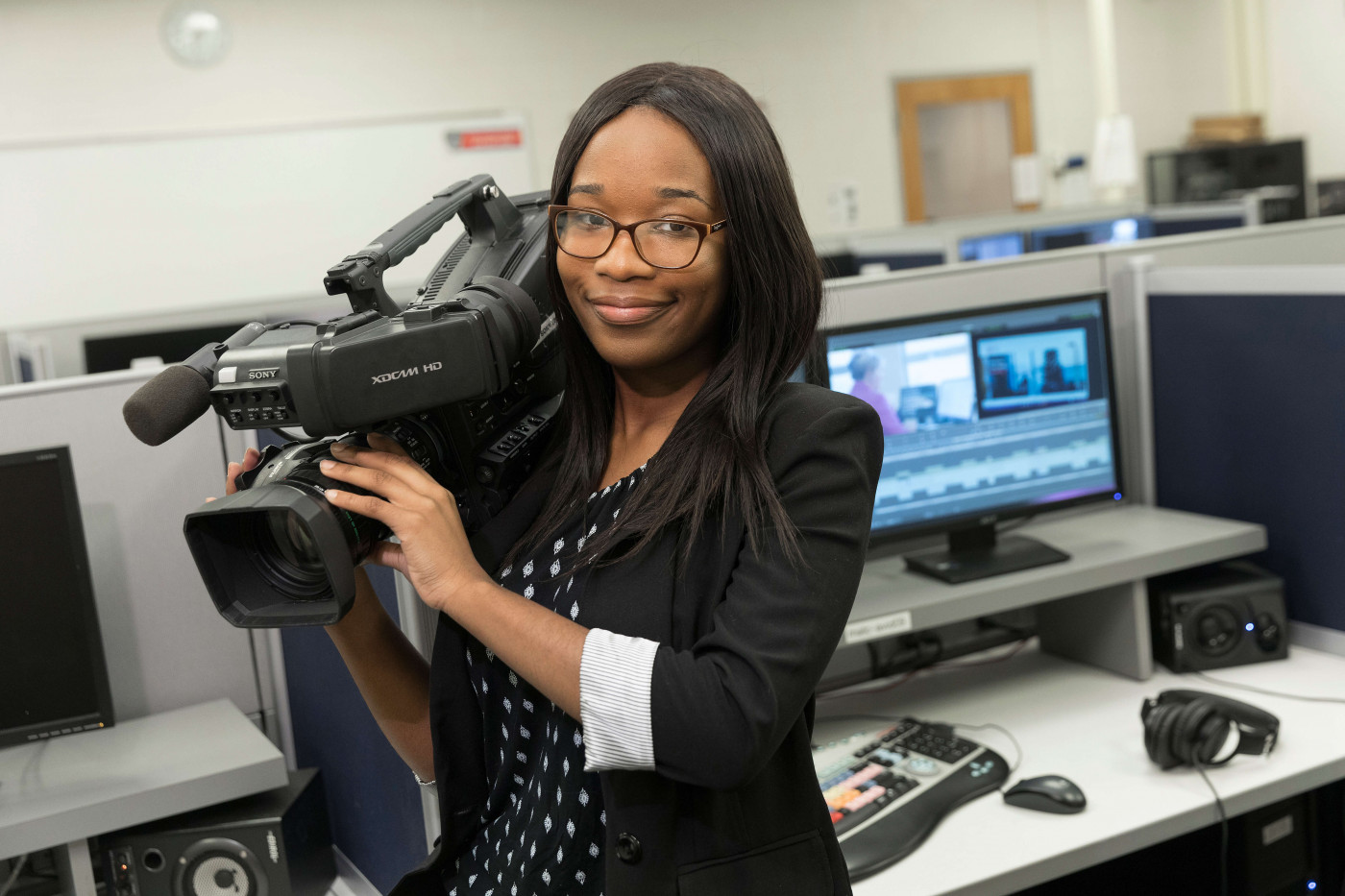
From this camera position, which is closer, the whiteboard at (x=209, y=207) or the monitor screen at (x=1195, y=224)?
the monitor screen at (x=1195, y=224)

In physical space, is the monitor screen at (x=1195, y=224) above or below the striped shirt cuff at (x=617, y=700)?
above

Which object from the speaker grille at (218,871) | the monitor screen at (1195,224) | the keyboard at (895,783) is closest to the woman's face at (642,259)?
the keyboard at (895,783)

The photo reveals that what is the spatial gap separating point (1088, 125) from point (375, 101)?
439 centimetres

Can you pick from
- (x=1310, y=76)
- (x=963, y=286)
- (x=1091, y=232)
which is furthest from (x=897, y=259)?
(x=1310, y=76)

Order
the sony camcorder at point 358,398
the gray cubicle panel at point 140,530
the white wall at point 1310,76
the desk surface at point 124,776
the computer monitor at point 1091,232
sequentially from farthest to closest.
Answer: the white wall at point 1310,76 < the computer monitor at point 1091,232 < the gray cubicle panel at point 140,530 < the desk surface at point 124,776 < the sony camcorder at point 358,398

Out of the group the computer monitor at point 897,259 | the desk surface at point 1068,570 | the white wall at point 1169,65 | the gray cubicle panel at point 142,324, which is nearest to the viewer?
the desk surface at point 1068,570

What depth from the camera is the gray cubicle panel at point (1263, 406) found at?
1.67 metres

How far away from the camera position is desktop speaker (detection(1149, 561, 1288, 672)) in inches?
68.0

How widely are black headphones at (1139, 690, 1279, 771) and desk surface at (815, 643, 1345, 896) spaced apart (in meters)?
0.02

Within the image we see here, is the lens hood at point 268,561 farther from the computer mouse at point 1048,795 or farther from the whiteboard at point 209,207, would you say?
the whiteboard at point 209,207

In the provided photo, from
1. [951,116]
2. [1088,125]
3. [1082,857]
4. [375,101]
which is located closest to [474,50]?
[375,101]

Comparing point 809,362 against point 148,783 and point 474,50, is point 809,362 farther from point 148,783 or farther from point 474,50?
point 474,50

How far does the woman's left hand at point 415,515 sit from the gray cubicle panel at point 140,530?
0.76 meters

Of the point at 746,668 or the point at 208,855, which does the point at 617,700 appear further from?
the point at 208,855
